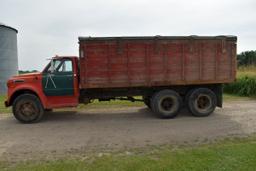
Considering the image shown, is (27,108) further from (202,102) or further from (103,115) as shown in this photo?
(202,102)

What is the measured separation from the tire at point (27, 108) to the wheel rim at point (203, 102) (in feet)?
18.3

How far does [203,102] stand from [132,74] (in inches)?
114

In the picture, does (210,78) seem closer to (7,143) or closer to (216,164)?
(216,164)

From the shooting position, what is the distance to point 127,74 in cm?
916

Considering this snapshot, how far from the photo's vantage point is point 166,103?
960 cm

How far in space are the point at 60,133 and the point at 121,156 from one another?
9.26ft

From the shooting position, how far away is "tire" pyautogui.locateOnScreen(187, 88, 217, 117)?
9.62 metres

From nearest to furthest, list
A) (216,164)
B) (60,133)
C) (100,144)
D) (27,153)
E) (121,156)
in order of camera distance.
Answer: (216,164) < (121,156) < (27,153) < (100,144) < (60,133)

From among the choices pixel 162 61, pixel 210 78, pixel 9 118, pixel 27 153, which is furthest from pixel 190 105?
pixel 9 118

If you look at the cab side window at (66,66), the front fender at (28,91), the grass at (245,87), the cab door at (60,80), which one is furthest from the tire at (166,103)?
the grass at (245,87)

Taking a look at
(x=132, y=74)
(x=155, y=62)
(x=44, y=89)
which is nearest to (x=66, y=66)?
(x=44, y=89)

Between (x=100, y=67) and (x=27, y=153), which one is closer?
(x=27, y=153)

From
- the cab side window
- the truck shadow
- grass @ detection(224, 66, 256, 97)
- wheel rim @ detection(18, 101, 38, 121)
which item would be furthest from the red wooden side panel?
grass @ detection(224, 66, 256, 97)

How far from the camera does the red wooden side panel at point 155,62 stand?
9.00 meters
